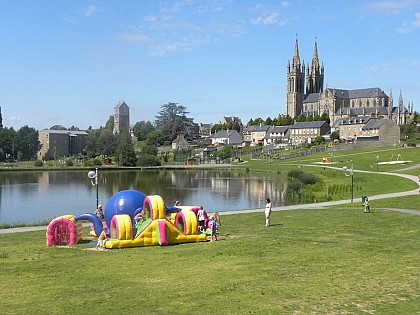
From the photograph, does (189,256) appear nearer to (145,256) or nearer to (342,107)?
(145,256)

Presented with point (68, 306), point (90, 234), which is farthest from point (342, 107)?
point (68, 306)

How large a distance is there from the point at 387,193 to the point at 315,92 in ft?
509

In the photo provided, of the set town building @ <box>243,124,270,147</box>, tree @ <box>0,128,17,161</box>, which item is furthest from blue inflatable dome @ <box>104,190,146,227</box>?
town building @ <box>243,124,270,147</box>

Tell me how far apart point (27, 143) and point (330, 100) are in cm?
9561

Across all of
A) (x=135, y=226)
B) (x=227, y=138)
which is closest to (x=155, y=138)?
(x=227, y=138)

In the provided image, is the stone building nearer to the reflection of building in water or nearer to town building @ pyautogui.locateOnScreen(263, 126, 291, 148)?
town building @ pyautogui.locateOnScreen(263, 126, 291, 148)

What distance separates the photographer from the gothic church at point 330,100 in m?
158

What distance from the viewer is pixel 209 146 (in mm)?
170625

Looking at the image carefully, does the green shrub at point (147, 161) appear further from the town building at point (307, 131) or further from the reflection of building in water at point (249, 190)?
the reflection of building in water at point (249, 190)

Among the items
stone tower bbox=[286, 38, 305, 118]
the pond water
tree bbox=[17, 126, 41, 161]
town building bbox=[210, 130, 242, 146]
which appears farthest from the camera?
stone tower bbox=[286, 38, 305, 118]

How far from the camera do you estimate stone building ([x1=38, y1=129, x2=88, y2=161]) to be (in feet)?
588

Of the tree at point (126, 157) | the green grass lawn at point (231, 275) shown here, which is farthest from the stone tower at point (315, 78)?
the green grass lawn at point (231, 275)

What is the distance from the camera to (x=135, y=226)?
2341 cm

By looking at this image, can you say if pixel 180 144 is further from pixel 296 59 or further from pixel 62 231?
pixel 62 231
